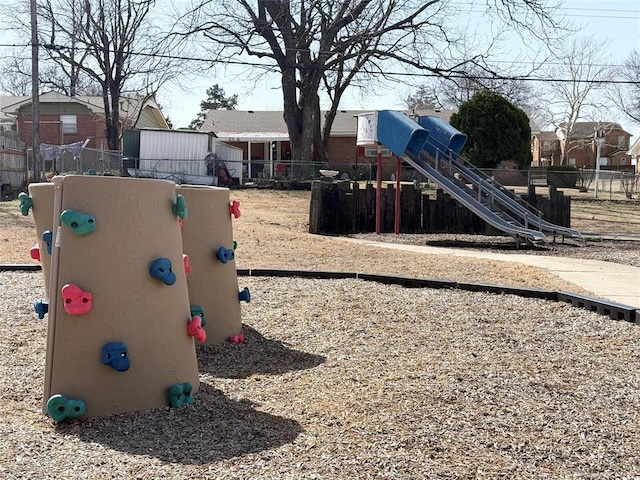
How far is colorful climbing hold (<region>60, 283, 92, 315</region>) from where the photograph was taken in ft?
12.2

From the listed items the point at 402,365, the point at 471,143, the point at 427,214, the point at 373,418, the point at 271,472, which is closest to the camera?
the point at 271,472

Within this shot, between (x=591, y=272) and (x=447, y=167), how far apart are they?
7154mm

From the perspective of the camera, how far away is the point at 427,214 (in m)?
17.3

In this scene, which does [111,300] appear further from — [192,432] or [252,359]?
[252,359]

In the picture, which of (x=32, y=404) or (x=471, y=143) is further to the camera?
(x=471, y=143)

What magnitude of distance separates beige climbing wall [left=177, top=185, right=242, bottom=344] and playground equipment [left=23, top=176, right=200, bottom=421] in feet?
4.72

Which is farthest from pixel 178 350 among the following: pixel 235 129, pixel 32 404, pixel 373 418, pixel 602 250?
pixel 235 129

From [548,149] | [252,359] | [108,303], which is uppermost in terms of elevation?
[548,149]

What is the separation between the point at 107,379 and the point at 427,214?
14.0 m

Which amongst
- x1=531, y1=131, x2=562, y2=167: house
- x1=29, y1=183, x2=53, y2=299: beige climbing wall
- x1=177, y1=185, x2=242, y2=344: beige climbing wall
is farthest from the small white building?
x1=531, y1=131, x2=562, y2=167: house

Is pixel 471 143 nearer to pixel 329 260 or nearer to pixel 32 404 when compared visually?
pixel 329 260

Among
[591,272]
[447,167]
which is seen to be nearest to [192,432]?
[591,272]

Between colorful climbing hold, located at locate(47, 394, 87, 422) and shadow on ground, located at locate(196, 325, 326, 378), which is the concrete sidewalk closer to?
shadow on ground, located at locate(196, 325, 326, 378)

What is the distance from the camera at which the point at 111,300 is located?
3865 millimetres
